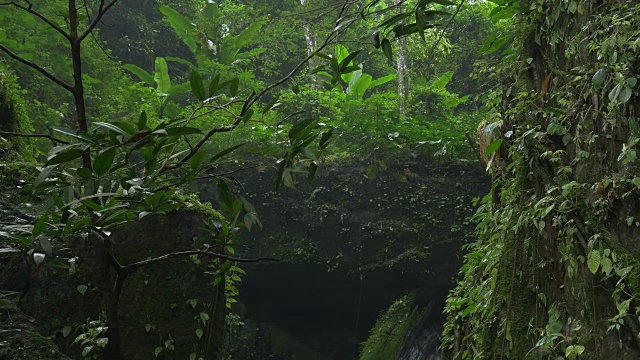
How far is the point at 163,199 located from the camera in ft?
4.70

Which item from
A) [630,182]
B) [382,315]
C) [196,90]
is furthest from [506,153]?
[382,315]

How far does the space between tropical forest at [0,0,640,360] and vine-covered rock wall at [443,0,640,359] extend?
0.01 m

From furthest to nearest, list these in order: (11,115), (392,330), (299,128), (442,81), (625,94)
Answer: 1. (442,81)
2. (392,330)
3. (11,115)
4. (625,94)
5. (299,128)

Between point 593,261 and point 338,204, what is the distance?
5.74m

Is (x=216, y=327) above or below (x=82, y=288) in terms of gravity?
below

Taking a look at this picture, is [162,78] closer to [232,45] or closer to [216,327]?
[232,45]

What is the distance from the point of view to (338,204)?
26.0 feet

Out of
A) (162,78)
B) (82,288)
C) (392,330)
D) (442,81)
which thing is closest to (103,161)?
(82,288)

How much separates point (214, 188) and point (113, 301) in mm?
6852

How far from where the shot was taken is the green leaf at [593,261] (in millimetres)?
2229

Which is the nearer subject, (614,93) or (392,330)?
(614,93)

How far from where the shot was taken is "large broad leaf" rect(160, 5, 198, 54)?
27.1 ft

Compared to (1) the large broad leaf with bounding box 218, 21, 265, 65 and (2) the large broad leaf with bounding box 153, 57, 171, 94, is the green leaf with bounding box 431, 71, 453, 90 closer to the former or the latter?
(1) the large broad leaf with bounding box 218, 21, 265, 65

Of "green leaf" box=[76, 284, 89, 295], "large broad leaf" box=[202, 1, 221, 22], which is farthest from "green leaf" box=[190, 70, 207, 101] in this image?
"large broad leaf" box=[202, 1, 221, 22]
